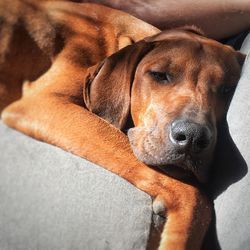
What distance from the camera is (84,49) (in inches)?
105

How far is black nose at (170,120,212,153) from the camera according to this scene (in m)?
2.02

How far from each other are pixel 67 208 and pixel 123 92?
2.61 feet

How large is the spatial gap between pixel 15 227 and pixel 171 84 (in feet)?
3.31

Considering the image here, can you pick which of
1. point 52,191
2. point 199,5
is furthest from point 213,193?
point 199,5

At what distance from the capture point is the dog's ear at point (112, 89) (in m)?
2.40

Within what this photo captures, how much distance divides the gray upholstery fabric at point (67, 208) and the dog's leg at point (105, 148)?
10cm

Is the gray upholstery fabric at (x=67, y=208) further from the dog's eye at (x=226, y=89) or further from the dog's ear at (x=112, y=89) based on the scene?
the dog's eye at (x=226, y=89)

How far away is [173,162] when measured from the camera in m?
2.06

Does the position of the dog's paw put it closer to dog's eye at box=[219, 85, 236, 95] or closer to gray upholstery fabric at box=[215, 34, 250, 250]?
gray upholstery fabric at box=[215, 34, 250, 250]

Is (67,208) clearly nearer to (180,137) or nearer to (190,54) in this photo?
(180,137)

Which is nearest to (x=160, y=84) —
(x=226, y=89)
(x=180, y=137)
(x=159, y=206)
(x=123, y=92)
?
(x=123, y=92)

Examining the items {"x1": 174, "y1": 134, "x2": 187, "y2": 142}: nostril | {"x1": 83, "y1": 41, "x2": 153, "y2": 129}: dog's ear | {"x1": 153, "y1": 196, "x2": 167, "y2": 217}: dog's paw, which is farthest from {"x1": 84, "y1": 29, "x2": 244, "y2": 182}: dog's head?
{"x1": 153, "y1": 196, "x2": 167, "y2": 217}: dog's paw

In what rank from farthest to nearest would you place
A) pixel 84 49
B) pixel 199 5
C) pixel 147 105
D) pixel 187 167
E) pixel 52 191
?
pixel 199 5, pixel 84 49, pixel 147 105, pixel 187 167, pixel 52 191

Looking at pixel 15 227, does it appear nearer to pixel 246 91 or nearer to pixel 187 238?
pixel 187 238
